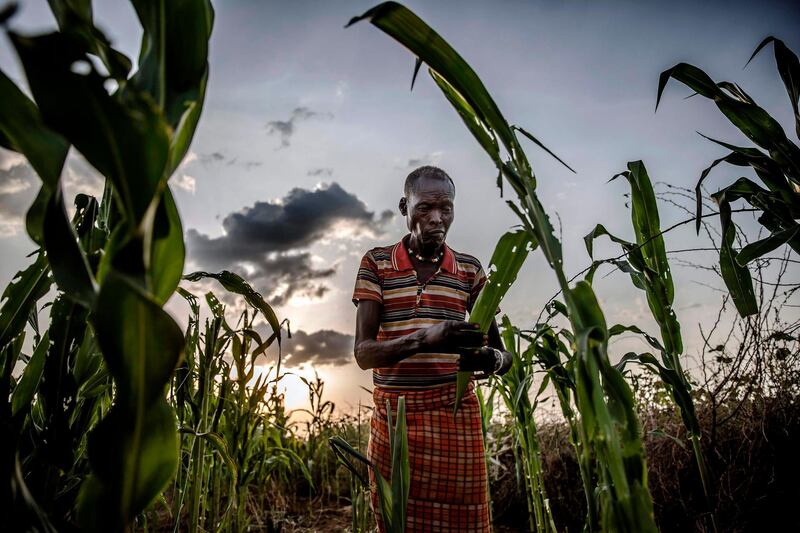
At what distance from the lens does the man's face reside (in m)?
1.52

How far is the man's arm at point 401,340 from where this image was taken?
1.05m

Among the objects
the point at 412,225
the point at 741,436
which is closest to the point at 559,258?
the point at 412,225

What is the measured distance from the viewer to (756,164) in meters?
0.95

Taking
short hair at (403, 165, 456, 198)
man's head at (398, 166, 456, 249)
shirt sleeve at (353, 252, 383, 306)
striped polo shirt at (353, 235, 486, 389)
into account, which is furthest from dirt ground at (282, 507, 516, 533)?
short hair at (403, 165, 456, 198)

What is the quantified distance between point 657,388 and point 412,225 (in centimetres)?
194

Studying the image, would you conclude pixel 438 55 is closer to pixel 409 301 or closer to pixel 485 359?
pixel 485 359

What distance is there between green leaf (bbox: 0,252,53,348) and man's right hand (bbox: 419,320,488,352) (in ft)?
2.40

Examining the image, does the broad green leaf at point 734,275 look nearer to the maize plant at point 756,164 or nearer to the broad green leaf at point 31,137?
the maize plant at point 756,164

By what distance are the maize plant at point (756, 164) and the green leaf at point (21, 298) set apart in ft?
3.56

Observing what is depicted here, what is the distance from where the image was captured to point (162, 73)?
326 millimetres

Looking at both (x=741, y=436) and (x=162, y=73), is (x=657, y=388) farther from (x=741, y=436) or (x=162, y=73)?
(x=162, y=73)

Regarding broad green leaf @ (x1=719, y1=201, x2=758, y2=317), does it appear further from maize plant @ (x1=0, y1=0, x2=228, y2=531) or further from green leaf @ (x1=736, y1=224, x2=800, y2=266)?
maize plant @ (x1=0, y1=0, x2=228, y2=531)

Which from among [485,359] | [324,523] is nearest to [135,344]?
[485,359]

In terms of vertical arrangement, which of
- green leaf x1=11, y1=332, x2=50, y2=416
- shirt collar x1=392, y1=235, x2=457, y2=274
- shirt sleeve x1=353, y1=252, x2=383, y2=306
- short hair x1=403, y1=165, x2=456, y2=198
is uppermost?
short hair x1=403, y1=165, x2=456, y2=198
